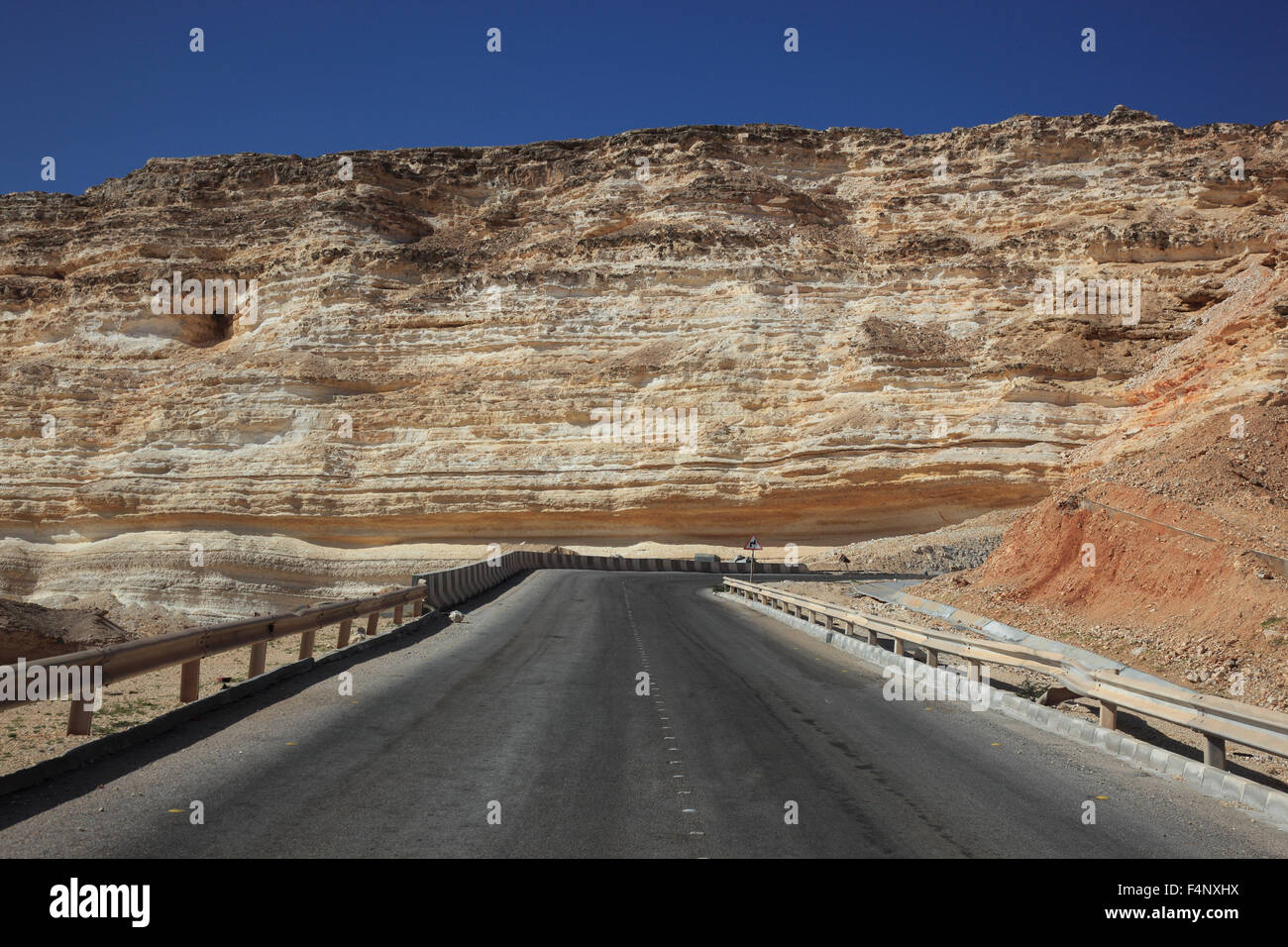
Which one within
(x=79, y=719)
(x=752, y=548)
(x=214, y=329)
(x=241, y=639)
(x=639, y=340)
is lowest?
(x=752, y=548)

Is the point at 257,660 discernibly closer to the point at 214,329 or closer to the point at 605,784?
the point at 605,784

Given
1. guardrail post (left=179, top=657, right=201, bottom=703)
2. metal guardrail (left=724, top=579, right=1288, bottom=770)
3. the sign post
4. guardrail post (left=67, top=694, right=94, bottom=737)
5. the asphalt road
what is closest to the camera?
the asphalt road

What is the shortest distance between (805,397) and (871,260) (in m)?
14.3

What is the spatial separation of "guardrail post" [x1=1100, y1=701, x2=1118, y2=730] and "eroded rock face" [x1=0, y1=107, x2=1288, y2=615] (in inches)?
1518

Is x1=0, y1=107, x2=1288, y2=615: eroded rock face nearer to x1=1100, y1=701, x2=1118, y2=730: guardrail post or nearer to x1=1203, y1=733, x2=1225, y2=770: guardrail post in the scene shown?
x1=1100, y1=701, x2=1118, y2=730: guardrail post

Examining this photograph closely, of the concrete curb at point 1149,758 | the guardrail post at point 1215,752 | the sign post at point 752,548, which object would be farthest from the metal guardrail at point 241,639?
the sign post at point 752,548

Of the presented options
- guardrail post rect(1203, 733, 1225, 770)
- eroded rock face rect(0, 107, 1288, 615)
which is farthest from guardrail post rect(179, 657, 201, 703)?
eroded rock face rect(0, 107, 1288, 615)

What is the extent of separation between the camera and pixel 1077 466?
45.9 meters

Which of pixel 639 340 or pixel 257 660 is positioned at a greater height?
pixel 639 340

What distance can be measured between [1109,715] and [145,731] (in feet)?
30.0

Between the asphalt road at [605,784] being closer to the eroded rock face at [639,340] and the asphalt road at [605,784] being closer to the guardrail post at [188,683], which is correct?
the guardrail post at [188,683]

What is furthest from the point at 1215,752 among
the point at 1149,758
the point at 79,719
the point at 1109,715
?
Result: the point at 79,719

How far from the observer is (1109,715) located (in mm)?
9422

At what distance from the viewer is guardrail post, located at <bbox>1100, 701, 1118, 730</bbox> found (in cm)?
937
